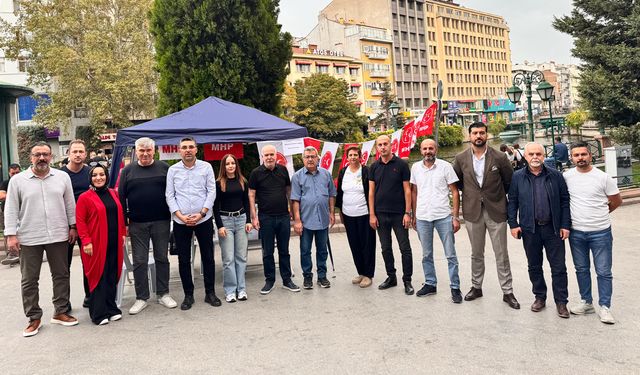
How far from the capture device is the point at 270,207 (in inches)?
241

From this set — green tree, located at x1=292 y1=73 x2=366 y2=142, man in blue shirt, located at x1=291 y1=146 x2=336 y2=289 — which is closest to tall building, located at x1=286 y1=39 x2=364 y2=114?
green tree, located at x1=292 y1=73 x2=366 y2=142

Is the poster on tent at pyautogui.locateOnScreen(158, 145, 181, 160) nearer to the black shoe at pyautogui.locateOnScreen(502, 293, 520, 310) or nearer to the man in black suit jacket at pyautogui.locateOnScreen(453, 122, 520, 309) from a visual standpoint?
the man in black suit jacket at pyautogui.locateOnScreen(453, 122, 520, 309)

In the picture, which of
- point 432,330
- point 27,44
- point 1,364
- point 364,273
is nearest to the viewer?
point 1,364

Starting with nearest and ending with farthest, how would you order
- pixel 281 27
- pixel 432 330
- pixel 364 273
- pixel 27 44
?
pixel 432 330 < pixel 364 273 < pixel 281 27 < pixel 27 44

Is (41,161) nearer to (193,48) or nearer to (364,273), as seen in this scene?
(364,273)

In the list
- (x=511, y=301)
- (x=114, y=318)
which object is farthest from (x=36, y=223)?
(x=511, y=301)

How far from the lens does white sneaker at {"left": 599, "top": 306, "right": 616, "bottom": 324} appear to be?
4516 mm

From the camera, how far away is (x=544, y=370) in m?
3.64

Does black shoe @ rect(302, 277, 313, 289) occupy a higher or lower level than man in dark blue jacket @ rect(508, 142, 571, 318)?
lower

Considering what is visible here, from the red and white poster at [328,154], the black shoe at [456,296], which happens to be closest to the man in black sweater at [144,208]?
the black shoe at [456,296]

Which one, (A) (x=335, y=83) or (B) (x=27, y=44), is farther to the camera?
(A) (x=335, y=83)

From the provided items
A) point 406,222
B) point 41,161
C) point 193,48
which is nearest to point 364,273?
point 406,222

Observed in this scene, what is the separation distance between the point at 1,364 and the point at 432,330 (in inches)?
150

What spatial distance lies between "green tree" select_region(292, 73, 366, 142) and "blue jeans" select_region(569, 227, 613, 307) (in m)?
Answer: 43.7
